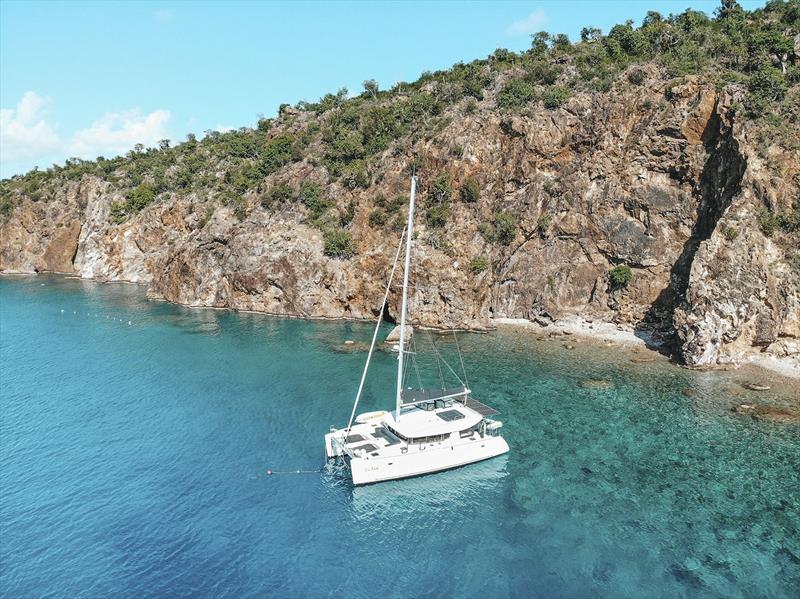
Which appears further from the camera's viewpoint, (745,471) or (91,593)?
(745,471)

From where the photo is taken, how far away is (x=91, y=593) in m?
25.0

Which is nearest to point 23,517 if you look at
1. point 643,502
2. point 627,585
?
point 627,585

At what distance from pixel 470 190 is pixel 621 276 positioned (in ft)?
82.4

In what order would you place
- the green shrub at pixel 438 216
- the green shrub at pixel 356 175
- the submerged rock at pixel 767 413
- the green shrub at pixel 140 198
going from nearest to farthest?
the submerged rock at pixel 767 413
the green shrub at pixel 438 216
the green shrub at pixel 356 175
the green shrub at pixel 140 198

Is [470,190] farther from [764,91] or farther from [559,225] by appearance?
[764,91]

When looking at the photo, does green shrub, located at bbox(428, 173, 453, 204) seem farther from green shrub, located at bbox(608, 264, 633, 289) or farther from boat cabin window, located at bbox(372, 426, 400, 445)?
boat cabin window, located at bbox(372, 426, 400, 445)

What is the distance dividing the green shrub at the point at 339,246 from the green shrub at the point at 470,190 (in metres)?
18.9

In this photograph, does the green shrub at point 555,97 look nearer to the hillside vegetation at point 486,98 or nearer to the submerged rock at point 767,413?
the hillside vegetation at point 486,98

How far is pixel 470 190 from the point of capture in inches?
3088

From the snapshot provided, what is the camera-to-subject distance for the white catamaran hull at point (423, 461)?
33.8 meters

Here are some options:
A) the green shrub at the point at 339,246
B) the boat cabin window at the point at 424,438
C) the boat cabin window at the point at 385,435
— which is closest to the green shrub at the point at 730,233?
the boat cabin window at the point at 424,438

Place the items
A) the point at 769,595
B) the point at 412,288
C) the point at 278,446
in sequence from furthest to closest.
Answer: the point at 412,288 < the point at 278,446 < the point at 769,595

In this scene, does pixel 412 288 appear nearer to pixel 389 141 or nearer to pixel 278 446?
pixel 389 141

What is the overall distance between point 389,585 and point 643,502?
17.2m
